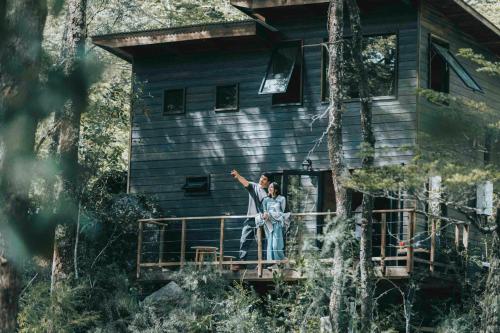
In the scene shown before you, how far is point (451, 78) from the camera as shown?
77.2ft

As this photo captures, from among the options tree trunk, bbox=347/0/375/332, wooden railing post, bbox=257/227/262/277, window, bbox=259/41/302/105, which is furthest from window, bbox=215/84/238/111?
tree trunk, bbox=347/0/375/332

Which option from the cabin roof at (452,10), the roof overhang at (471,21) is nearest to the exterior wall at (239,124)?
the cabin roof at (452,10)

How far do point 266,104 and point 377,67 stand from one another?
8.74 feet

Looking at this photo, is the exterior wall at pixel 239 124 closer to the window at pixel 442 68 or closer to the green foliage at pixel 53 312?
the window at pixel 442 68

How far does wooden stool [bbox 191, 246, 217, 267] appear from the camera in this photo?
22.2 m

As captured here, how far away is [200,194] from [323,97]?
11.7 ft

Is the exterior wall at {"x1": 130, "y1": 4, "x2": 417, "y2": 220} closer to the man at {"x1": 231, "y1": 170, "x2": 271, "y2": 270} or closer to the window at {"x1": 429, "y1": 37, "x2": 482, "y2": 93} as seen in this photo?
the window at {"x1": 429, "y1": 37, "x2": 482, "y2": 93}

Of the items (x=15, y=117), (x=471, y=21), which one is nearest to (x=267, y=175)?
(x=471, y=21)

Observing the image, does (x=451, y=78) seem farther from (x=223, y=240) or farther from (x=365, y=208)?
(x=223, y=240)

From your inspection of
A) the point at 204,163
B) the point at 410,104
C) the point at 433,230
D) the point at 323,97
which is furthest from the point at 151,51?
the point at 433,230

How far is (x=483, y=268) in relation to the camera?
21.9 m

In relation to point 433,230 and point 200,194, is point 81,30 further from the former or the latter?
point 433,230

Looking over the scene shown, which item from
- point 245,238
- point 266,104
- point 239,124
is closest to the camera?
point 245,238

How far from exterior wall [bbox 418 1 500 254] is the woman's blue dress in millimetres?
2957
